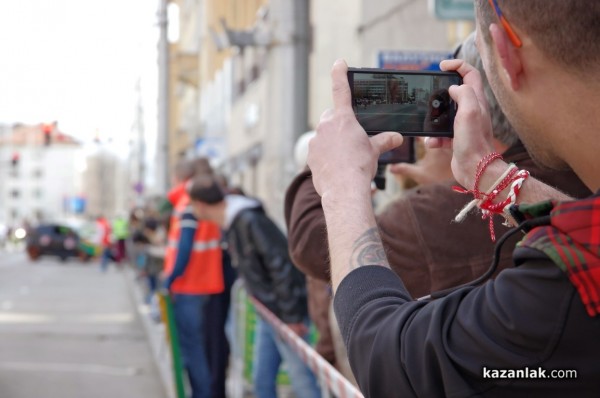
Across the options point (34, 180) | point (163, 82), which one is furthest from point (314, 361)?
point (34, 180)

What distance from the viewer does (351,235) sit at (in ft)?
5.74

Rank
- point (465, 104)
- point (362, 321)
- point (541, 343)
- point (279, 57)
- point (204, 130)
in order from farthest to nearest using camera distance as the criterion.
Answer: point (204, 130) < point (279, 57) < point (465, 104) < point (362, 321) < point (541, 343)

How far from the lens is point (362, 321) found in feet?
5.41

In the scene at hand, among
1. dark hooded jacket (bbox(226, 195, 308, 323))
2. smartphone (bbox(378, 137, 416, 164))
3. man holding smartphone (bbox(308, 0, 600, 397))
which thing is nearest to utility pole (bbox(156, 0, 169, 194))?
dark hooded jacket (bbox(226, 195, 308, 323))

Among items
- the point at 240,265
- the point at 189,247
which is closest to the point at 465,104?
the point at 240,265

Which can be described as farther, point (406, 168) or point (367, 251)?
point (406, 168)

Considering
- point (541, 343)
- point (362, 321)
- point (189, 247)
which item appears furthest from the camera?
point (189, 247)

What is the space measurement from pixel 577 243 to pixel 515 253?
11 cm

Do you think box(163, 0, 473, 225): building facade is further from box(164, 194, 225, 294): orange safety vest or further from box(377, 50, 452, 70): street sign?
box(164, 194, 225, 294): orange safety vest

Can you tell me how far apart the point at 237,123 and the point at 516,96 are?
925 inches

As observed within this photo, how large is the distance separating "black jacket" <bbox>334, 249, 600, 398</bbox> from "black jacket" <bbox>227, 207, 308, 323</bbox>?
4738mm

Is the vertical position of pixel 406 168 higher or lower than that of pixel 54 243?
higher

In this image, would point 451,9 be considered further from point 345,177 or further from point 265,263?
point 345,177

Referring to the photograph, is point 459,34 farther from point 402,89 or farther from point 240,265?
point 402,89
